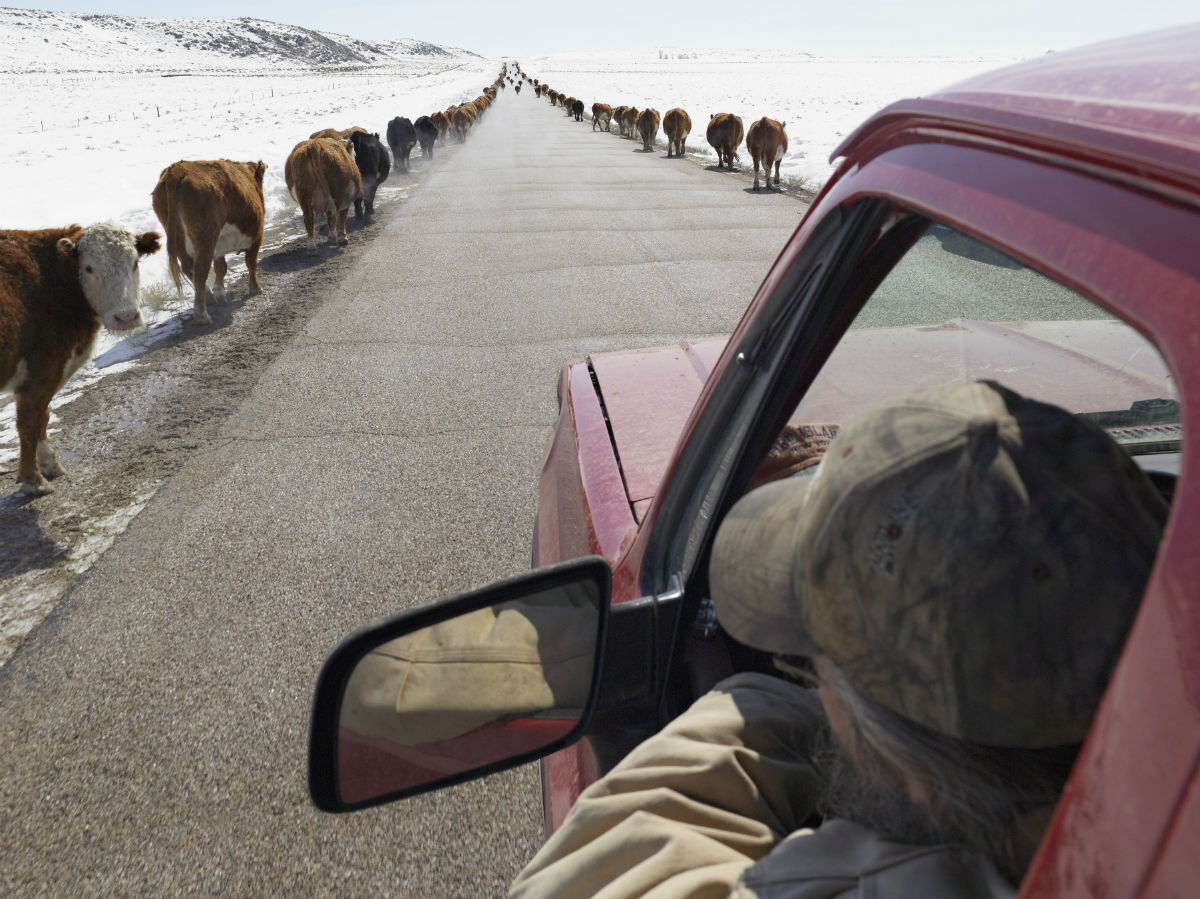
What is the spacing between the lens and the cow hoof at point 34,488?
4711 mm

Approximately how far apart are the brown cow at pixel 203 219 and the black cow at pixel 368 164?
5.14 meters

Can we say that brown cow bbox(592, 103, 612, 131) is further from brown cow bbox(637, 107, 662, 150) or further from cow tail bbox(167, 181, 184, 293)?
cow tail bbox(167, 181, 184, 293)

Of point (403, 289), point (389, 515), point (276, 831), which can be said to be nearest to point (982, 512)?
point (276, 831)

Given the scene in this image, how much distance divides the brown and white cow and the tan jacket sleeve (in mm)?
4823

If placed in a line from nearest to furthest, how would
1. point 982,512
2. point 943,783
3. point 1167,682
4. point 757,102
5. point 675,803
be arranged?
point 1167,682
point 982,512
point 943,783
point 675,803
point 757,102

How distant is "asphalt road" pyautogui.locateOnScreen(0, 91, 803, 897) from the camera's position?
2.51 metres

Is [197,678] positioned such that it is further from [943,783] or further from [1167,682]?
[1167,682]

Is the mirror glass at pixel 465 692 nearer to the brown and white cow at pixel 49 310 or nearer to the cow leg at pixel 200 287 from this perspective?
the brown and white cow at pixel 49 310

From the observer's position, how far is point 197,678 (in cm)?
324

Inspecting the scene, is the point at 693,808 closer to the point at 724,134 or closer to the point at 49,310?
the point at 49,310

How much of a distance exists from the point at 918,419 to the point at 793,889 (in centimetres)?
49

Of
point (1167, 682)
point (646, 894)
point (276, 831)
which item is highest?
point (1167, 682)

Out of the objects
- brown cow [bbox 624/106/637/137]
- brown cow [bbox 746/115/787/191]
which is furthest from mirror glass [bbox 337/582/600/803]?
brown cow [bbox 624/106/637/137]

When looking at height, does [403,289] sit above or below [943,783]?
below
